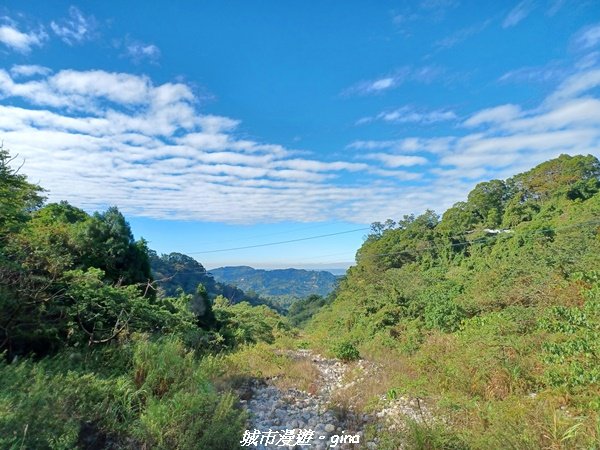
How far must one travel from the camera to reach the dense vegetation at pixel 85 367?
315 centimetres

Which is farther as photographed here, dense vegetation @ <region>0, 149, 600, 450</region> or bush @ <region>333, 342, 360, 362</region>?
bush @ <region>333, 342, 360, 362</region>

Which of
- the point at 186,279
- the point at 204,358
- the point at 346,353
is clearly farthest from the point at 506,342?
the point at 186,279

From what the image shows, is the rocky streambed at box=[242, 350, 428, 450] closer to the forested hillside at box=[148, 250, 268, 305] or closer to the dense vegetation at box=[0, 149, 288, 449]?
the dense vegetation at box=[0, 149, 288, 449]

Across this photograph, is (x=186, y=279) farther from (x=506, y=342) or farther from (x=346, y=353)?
(x=506, y=342)

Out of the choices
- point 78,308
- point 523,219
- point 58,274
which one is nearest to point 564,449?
point 78,308

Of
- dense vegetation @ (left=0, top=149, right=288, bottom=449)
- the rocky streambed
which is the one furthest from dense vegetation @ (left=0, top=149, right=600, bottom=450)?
the rocky streambed

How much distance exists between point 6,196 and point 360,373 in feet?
24.3

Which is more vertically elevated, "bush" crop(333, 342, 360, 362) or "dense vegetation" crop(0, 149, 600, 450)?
"dense vegetation" crop(0, 149, 600, 450)

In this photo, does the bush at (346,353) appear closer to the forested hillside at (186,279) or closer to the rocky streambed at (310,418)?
the rocky streambed at (310,418)

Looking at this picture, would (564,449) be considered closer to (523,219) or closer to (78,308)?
(78,308)

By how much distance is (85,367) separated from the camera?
471cm

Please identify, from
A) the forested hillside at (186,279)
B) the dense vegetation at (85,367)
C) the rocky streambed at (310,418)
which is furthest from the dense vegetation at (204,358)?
the forested hillside at (186,279)

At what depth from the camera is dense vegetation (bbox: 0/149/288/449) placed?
3146 millimetres

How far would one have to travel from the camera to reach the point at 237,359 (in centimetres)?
776
